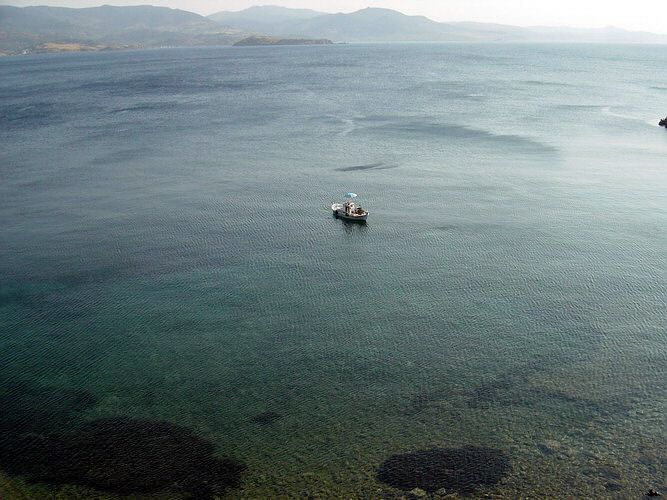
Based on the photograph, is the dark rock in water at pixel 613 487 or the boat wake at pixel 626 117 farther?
the boat wake at pixel 626 117

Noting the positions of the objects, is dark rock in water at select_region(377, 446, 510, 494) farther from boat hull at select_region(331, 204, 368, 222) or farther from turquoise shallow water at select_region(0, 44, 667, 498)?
boat hull at select_region(331, 204, 368, 222)

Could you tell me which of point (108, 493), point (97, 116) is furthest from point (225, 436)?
point (97, 116)

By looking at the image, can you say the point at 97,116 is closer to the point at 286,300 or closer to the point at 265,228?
the point at 265,228

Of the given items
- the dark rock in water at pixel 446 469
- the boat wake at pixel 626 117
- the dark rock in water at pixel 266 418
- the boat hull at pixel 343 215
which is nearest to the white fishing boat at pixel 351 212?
the boat hull at pixel 343 215

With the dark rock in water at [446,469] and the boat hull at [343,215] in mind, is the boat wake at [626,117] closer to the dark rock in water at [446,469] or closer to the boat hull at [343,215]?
the boat hull at [343,215]

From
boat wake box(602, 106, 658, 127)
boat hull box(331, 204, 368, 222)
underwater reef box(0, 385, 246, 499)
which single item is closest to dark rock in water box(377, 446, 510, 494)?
underwater reef box(0, 385, 246, 499)

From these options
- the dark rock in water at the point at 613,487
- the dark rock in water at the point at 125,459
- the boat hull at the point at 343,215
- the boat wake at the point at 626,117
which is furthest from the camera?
the boat wake at the point at 626,117
